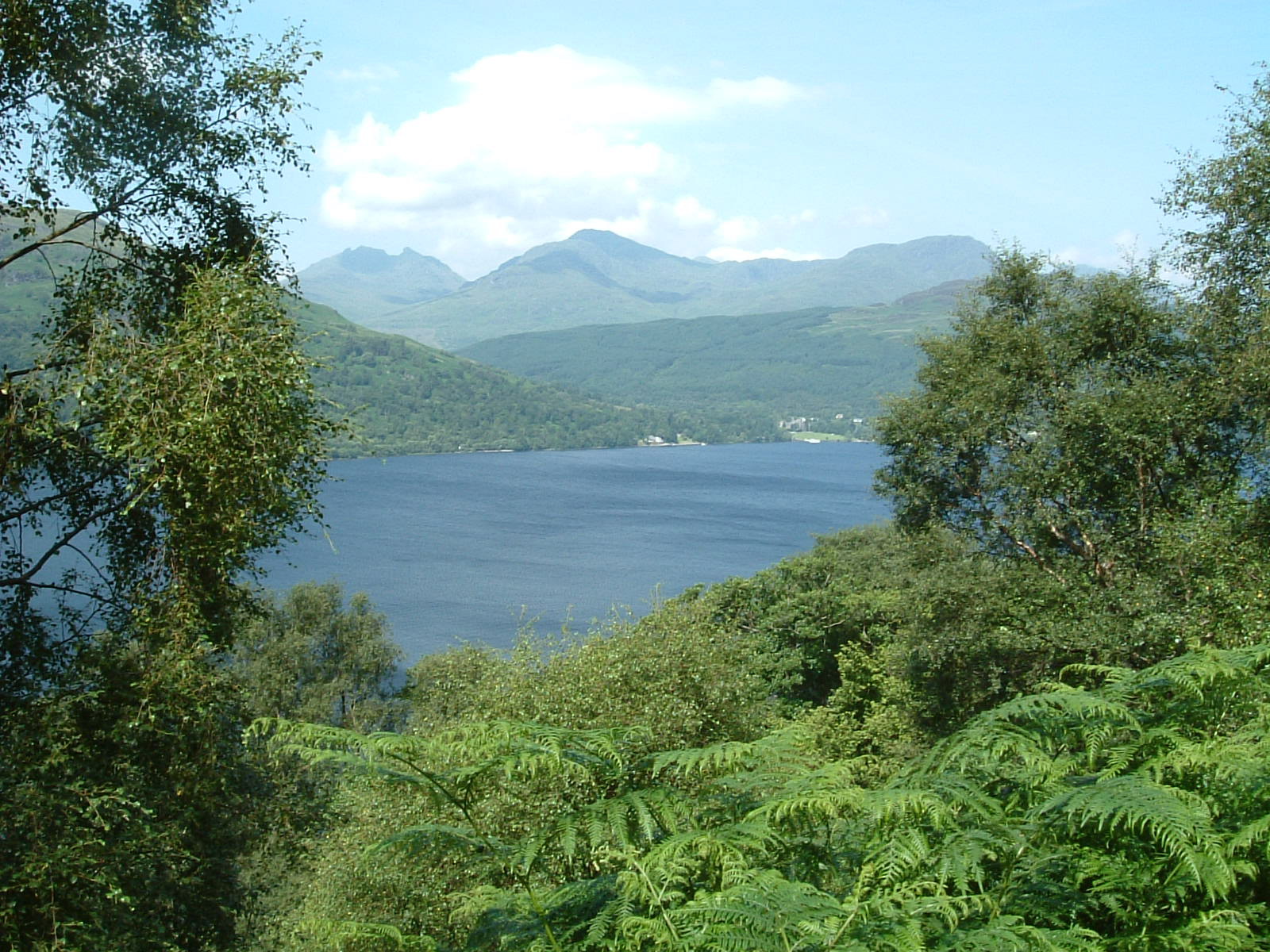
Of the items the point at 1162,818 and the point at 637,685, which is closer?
the point at 1162,818

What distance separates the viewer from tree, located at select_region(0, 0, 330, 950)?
525 cm

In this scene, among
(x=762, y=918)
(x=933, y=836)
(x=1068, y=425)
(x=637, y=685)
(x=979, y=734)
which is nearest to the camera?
(x=762, y=918)

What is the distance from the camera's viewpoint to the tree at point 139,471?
5250 millimetres

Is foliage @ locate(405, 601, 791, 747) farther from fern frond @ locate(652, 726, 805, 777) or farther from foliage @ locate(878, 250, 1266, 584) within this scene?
fern frond @ locate(652, 726, 805, 777)

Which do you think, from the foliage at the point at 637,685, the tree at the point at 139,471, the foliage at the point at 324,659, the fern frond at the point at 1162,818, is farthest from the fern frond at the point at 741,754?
the foliage at the point at 324,659

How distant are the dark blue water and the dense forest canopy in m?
21.1

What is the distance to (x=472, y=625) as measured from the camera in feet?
202

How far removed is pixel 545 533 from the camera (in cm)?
9806

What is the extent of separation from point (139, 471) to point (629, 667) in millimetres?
10335

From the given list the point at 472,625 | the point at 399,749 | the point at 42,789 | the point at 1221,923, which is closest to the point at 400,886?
the point at 42,789

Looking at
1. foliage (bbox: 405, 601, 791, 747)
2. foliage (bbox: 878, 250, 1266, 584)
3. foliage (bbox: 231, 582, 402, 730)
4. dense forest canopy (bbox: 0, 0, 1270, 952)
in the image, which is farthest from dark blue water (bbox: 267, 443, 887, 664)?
dense forest canopy (bbox: 0, 0, 1270, 952)

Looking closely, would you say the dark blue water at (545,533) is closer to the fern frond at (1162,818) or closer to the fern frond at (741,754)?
the fern frond at (741,754)

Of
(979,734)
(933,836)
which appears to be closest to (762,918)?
(933,836)

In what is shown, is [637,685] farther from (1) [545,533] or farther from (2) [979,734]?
(1) [545,533]
